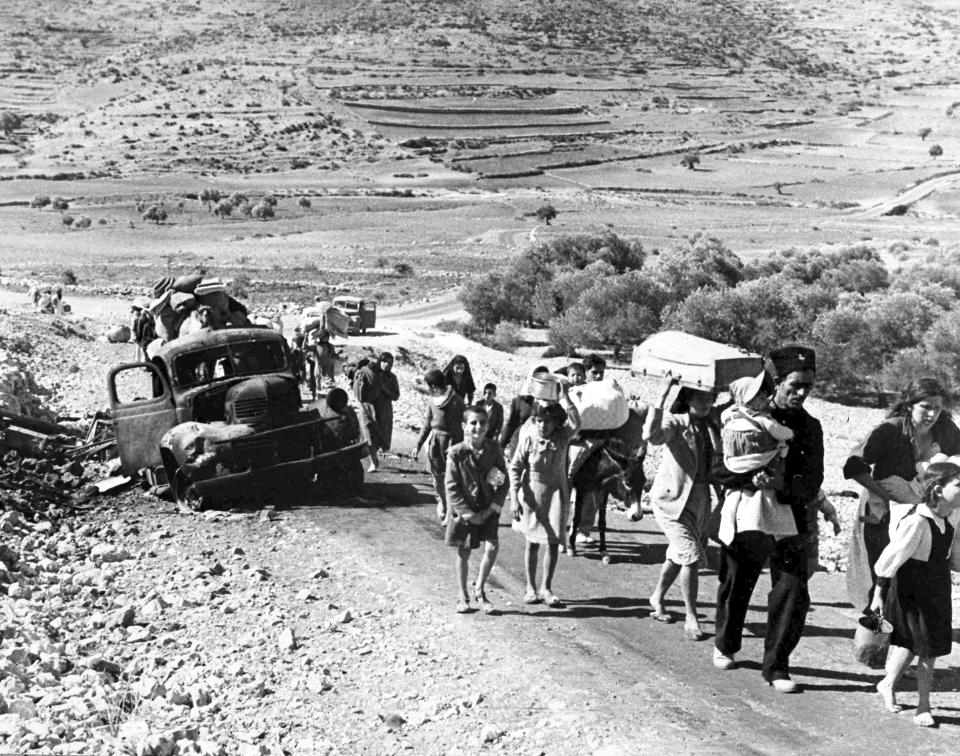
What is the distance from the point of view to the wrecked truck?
12.3 meters

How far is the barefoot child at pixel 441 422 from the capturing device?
1152cm

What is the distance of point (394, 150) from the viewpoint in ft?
342

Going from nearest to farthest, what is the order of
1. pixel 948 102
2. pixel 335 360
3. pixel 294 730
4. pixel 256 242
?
pixel 294 730
pixel 335 360
pixel 256 242
pixel 948 102

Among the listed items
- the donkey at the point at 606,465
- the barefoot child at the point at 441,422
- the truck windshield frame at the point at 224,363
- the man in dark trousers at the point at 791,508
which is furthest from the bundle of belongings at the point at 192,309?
the man in dark trousers at the point at 791,508

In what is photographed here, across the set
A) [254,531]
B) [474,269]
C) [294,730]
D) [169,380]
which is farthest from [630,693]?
[474,269]

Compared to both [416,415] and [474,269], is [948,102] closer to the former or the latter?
[474,269]

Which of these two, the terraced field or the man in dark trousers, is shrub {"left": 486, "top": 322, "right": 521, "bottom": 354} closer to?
the terraced field

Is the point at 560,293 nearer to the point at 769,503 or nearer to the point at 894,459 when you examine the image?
the point at 894,459

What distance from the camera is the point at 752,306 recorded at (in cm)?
3275

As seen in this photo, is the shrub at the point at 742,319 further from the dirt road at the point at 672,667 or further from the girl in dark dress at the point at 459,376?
the dirt road at the point at 672,667

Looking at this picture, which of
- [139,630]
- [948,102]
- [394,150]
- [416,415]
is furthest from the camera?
[948,102]

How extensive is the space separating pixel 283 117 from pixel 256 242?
50277 mm

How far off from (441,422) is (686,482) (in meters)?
3.49

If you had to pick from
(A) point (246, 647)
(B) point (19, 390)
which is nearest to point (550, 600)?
(A) point (246, 647)
